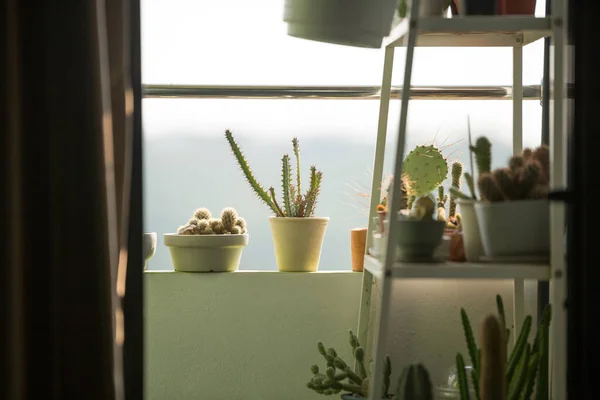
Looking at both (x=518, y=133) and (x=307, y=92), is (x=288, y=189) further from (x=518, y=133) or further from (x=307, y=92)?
(x=518, y=133)

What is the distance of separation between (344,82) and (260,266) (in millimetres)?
505

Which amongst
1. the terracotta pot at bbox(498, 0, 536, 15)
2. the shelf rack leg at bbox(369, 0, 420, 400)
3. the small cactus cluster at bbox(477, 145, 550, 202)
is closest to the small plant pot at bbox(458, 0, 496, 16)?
the terracotta pot at bbox(498, 0, 536, 15)

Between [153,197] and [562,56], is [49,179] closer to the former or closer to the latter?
[153,197]

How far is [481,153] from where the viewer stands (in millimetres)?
1371

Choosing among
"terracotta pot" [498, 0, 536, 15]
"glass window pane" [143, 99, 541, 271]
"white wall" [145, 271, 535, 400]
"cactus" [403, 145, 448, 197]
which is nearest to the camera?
"terracotta pot" [498, 0, 536, 15]

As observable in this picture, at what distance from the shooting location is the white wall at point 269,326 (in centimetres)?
173

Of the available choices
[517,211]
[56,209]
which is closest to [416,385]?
[517,211]

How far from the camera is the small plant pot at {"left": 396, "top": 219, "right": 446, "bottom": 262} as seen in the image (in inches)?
52.7

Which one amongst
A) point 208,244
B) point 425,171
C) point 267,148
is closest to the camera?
point 425,171

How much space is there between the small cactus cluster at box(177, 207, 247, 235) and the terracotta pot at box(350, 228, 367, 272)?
264 millimetres

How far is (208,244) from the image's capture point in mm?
1734

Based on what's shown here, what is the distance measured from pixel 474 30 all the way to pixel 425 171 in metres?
0.37

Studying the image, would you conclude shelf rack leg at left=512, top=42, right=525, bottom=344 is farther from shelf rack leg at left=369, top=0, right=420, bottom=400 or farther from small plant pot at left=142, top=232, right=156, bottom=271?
small plant pot at left=142, top=232, right=156, bottom=271

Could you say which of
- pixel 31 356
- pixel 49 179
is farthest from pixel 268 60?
pixel 31 356
